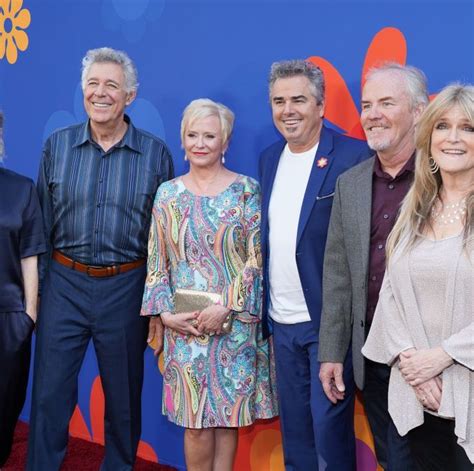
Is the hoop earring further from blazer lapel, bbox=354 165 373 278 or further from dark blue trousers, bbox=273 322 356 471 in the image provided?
dark blue trousers, bbox=273 322 356 471

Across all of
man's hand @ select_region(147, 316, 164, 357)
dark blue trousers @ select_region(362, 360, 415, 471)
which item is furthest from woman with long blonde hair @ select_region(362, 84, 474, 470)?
man's hand @ select_region(147, 316, 164, 357)

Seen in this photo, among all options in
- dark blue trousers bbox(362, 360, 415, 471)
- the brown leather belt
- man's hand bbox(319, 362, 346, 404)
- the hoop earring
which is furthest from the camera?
the brown leather belt

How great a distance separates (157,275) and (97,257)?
0.91 feet

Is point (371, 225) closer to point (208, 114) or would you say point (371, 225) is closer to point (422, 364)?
point (422, 364)

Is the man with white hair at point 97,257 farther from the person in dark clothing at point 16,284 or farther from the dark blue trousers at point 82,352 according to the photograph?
the person in dark clothing at point 16,284

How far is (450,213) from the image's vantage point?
2.33m

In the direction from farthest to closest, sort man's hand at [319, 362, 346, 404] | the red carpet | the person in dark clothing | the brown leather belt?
the red carpet
the brown leather belt
the person in dark clothing
man's hand at [319, 362, 346, 404]

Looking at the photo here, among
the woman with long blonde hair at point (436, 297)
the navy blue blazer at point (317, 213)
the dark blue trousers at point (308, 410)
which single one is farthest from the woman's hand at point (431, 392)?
the navy blue blazer at point (317, 213)

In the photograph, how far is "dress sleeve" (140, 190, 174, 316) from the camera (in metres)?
3.21

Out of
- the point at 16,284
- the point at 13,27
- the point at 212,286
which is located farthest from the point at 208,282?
the point at 13,27

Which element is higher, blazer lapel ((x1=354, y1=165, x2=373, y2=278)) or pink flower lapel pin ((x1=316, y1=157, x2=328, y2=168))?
pink flower lapel pin ((x1=316, y1=157, x2=328, y2=168))

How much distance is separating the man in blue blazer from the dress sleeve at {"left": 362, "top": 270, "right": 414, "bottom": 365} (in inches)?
16.3

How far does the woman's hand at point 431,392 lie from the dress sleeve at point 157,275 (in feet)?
3.91

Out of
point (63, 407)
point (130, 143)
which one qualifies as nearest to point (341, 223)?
point (130, 143)
